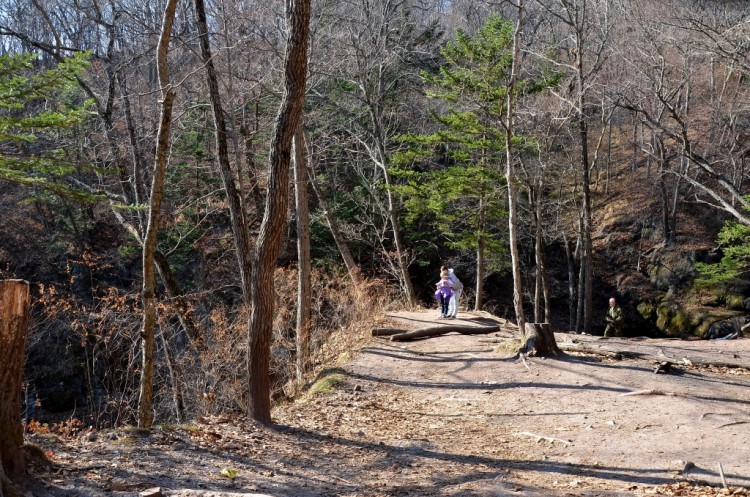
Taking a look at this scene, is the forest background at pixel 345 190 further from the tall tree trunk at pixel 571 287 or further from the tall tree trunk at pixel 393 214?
the tall tree trunk at pixel 571 287

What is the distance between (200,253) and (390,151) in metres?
7.87

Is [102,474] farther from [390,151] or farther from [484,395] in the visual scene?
[390,151]

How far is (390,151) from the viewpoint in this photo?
24.1 metres

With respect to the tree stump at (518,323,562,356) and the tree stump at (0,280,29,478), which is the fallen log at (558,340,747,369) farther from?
the tree stump at (0,280,29,478)

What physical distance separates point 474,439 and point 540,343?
403 cm

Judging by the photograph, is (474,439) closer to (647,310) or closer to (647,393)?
(647,393)

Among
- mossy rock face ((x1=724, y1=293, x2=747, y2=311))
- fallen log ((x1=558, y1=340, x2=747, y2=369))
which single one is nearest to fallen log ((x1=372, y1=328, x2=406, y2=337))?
fallen log ((x1=558, y1=340, x2=747, y2=369))

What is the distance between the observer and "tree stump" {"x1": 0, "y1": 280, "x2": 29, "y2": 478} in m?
4.56

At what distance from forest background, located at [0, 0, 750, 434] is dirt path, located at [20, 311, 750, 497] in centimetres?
→ 239

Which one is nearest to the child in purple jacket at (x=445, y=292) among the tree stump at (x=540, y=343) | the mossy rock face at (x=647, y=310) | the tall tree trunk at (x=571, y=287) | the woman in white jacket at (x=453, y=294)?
the woman in white jacket at (x=453, y=294)

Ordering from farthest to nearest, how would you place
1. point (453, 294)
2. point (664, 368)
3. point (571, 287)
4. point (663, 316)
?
point (571, 287)
point (663, 316)
point (453, 294)
point (664, 368)

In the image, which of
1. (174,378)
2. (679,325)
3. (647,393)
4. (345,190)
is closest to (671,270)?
(679,325)

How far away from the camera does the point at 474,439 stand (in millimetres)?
8016

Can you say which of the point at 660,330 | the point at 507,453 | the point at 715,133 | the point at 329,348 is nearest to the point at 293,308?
the point at 329,348
